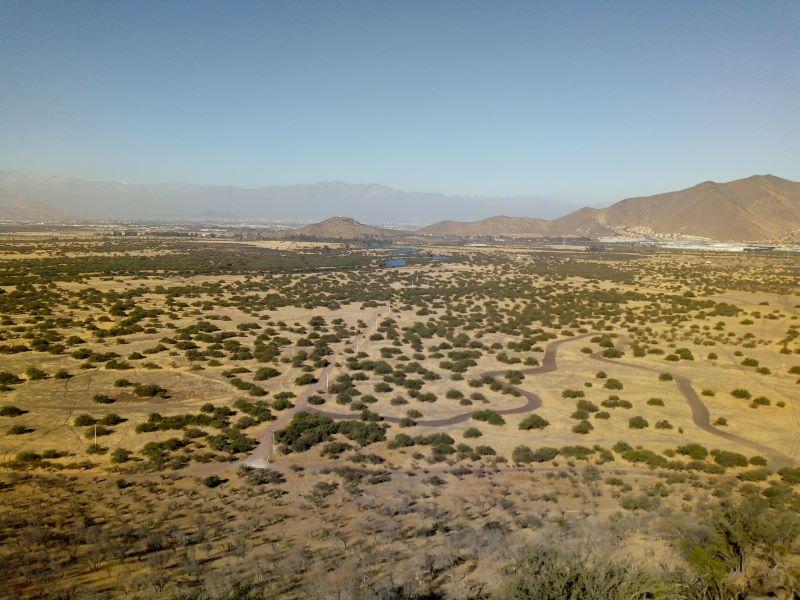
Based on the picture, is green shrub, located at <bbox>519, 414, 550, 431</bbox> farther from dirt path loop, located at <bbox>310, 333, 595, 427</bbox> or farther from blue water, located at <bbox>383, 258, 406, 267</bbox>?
blue water, located at <bbox>383, 258, 406, 267</bbox>

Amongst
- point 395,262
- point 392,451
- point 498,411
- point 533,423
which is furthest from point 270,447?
point 395,262

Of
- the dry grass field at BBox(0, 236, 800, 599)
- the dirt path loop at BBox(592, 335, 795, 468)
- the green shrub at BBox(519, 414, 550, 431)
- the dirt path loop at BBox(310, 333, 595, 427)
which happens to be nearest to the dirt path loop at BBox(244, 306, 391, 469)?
the dry grass field at BBox(0, 236, 800, 599)

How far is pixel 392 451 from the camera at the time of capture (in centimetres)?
2398

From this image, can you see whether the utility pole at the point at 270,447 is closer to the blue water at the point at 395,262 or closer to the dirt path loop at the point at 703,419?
the dirt path loop at the point at 703,419

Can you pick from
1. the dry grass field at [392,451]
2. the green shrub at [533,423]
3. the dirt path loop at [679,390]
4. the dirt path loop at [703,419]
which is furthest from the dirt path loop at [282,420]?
the dirt path loop at [703,419]

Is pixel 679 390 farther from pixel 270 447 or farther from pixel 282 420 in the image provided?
pixel 270 447

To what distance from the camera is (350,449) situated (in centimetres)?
2417

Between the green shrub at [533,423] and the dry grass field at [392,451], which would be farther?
the green shrub at [533,423]

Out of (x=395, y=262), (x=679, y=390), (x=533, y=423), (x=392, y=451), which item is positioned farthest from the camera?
(x=395, y=262)

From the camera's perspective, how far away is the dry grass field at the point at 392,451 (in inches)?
521

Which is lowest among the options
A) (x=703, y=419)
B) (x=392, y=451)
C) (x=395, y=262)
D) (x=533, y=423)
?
(x=392, y=451)

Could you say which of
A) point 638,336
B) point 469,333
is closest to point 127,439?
point 469,333

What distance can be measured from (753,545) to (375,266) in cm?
10991

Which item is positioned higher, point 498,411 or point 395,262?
point 395,262
